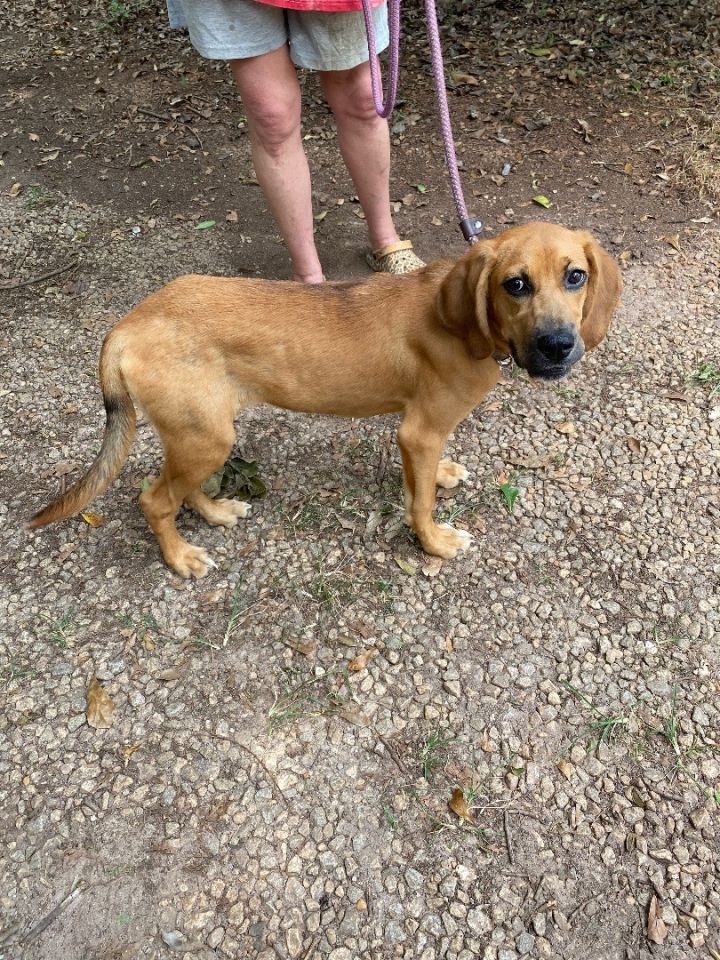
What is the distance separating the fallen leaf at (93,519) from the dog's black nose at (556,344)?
2.52 m

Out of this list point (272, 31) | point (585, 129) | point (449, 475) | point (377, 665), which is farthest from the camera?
point (585, 129)

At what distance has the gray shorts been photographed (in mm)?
3428

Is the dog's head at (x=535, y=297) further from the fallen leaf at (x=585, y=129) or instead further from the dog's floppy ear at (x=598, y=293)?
the fallen leaf at (x=585, y=129)

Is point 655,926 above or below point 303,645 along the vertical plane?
below

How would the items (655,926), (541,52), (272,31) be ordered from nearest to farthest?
(655,926) → (272,31) → (541,52)

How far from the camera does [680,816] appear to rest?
8.83 ft

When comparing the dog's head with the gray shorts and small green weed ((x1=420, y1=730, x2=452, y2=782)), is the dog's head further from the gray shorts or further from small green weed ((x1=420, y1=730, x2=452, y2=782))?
the gray shorts

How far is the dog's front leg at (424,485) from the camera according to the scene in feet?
10.6

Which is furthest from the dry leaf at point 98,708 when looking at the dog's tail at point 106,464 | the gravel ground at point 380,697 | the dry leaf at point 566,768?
the dry leaf at point 566,768

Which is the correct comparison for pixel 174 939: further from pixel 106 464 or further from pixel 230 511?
pixel 230 511

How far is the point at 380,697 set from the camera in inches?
122

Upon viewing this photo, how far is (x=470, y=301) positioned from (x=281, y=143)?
182 centimetres

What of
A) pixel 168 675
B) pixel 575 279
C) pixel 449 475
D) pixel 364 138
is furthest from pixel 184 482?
pixel 364 138

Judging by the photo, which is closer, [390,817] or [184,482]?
[390,817]
